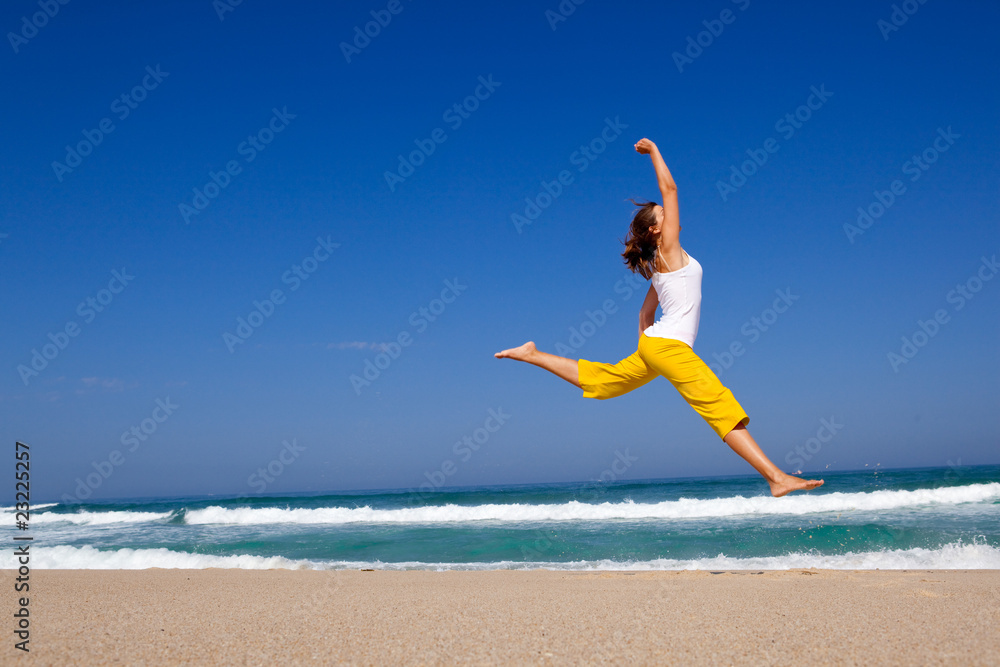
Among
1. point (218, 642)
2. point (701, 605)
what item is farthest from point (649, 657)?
point (218, 642)

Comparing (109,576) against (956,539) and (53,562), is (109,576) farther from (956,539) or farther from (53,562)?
(956,539)

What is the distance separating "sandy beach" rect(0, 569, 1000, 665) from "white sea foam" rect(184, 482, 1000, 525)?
35.4 feet

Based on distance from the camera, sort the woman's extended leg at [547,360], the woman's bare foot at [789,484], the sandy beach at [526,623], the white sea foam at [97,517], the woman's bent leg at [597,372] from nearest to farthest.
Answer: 1. the sandy beach at [526,623]
2. the woman's bare foot at [789,484]
3. the woman's bent leg at [597,372]
4. the woman's extended leg at [547,360]
5. the white sea foam at [97,517]

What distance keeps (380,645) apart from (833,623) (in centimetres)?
258

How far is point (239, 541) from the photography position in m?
13.7

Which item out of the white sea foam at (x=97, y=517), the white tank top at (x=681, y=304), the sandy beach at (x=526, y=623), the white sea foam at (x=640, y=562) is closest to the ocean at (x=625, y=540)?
the white sea foam at (x=640, y=562)

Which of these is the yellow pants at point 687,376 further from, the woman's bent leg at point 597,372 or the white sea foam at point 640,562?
the white sea foam at point 640,562

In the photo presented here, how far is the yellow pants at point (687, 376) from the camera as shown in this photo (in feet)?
12.9

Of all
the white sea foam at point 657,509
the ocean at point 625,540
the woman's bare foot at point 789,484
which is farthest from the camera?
the white sea foam at point 657,509

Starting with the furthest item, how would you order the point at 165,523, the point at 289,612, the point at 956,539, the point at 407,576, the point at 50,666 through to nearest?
the point at 165,523, the point at 956,539, the point at 407,576, the point at 289,612, the point at 50,666

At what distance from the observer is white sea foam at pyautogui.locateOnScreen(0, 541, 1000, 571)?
8.84 m

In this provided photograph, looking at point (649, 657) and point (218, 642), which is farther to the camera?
point (218, 642)

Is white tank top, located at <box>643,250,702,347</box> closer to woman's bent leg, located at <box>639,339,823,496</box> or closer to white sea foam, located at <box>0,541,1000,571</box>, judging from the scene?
woman's bent leg, located at <box>639,339,823,496</box>

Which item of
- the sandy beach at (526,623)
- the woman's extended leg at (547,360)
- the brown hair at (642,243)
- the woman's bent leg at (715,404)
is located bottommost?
the sandy beach at (526,623)
